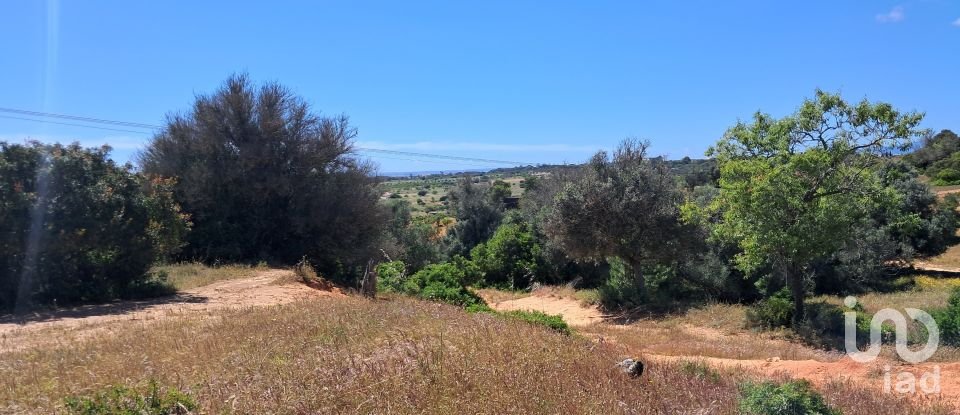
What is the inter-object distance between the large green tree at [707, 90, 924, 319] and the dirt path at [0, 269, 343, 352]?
10852mm

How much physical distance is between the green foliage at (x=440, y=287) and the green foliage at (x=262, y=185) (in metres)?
4.74

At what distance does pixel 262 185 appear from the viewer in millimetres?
23375

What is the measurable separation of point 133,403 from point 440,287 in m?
13.5

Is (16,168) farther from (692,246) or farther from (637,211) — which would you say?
(692,246)

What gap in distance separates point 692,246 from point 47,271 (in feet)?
60.4

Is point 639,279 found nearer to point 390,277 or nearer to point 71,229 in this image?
point 390,277

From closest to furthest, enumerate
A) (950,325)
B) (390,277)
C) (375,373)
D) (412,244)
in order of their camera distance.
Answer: (375,373) < (950,325) < (390,277) < (412,244)

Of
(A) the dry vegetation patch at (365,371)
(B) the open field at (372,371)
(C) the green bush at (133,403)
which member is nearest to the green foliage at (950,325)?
(B) the open field at (372,371)

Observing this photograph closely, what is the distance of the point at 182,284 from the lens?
16.4 m

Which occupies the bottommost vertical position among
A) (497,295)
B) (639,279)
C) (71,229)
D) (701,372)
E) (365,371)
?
(497,295)

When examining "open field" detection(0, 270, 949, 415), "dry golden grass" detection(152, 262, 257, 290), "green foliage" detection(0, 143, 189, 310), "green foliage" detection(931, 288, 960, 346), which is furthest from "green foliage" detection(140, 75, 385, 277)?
"green foliage" detection(931, 288, 960, 346)

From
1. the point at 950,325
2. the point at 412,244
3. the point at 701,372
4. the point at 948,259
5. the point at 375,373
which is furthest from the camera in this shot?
the point at 412,244

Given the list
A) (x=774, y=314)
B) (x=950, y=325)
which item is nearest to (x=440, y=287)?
(x=774, y=314)

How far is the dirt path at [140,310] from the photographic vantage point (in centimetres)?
973
